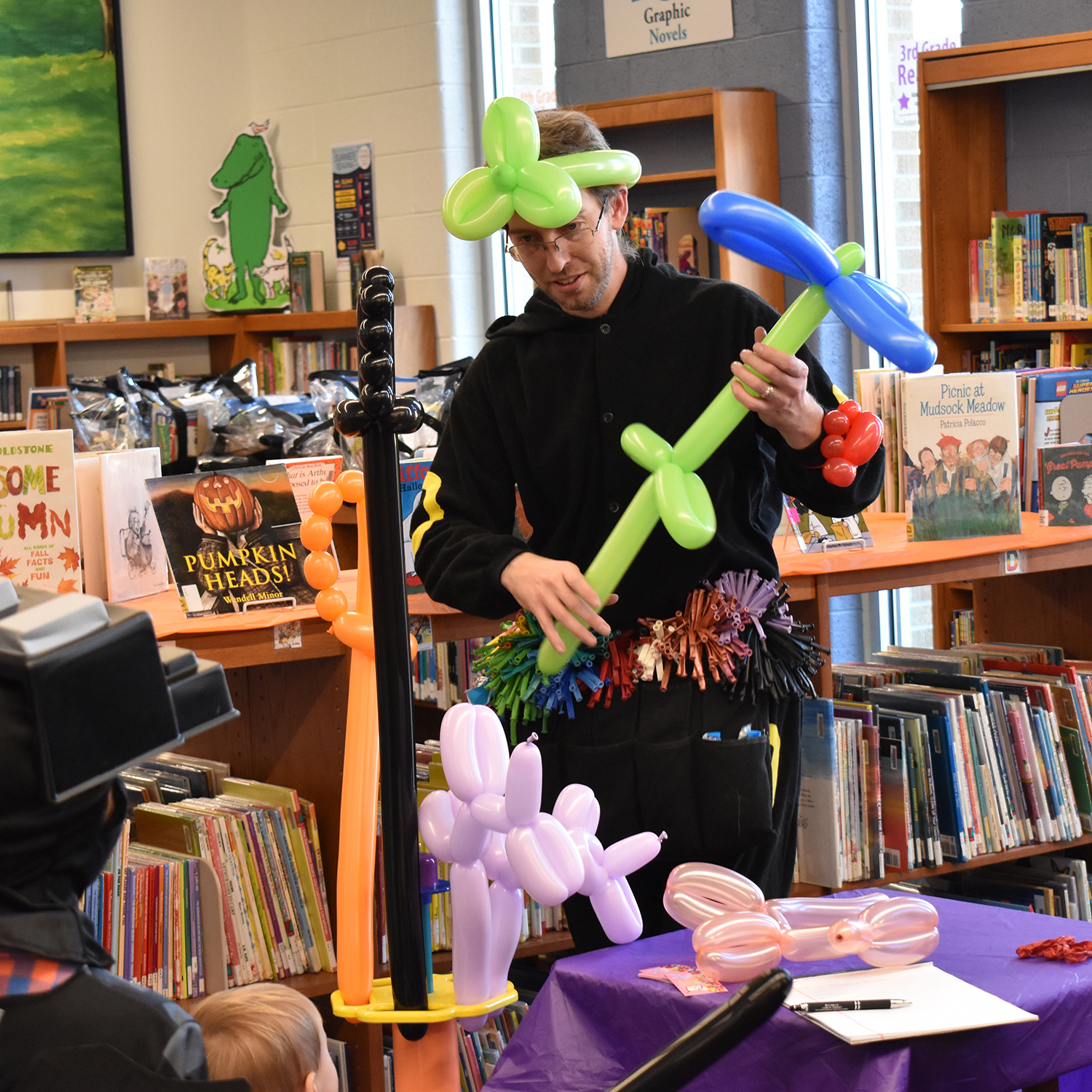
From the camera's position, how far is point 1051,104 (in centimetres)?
418

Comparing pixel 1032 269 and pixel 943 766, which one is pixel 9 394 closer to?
pixel 1032 269

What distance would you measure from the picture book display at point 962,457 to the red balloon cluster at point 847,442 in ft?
3.21

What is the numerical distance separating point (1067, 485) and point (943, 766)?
581 mm

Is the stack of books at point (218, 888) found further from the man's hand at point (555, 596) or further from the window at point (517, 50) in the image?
the window at point (517, 50)

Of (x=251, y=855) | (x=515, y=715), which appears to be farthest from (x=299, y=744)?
(x=515, y=715)

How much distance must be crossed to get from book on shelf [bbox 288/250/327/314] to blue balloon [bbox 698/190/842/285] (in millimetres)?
4835

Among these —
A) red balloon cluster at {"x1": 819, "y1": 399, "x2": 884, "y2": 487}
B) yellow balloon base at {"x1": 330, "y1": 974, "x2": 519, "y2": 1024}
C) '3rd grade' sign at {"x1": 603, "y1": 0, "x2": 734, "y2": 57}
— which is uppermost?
'3rd grade' sign at {"x1": 603, "y1": 0, "x2": 734, "y2": 57}

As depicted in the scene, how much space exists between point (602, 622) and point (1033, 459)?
163 centimetres

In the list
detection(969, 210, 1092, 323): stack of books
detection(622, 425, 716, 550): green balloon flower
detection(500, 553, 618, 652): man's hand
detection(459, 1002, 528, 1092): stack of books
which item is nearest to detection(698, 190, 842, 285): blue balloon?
detection(622, 425, 716, 550): green balloon flower

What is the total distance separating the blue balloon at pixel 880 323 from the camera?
147 cm

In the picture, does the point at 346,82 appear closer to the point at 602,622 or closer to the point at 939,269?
the point at 939,269

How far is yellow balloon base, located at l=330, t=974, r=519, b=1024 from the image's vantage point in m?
1.18

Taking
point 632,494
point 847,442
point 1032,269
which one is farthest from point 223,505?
point 1032,269

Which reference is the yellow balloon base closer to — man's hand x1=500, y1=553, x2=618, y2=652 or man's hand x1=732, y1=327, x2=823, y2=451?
man's hand x1=500, y1=553, x2=618, y2=652
